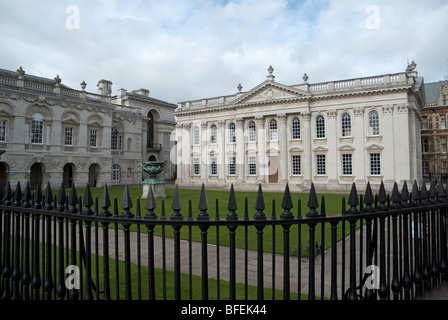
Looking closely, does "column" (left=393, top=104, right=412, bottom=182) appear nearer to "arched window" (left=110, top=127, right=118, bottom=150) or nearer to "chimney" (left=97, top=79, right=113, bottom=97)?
"arched window" (left=110, top=127, right=118, bottom=150)

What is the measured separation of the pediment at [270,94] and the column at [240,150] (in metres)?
2.79

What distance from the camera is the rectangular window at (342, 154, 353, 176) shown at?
34.7m

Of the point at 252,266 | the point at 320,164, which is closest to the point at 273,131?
the point at 320,164

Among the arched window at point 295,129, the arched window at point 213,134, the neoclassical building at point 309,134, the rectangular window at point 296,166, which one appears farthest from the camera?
the arched window at point 213,134

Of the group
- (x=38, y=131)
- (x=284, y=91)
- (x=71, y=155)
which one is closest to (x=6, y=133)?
Result: (x=38, y=131)

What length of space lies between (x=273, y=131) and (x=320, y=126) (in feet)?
18.4

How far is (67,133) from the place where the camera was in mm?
35906

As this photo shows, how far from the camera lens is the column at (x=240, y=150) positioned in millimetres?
40750

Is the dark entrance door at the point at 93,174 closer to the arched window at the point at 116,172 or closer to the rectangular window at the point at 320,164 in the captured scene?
the arched window at the point at 116,172

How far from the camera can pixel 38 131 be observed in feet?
108

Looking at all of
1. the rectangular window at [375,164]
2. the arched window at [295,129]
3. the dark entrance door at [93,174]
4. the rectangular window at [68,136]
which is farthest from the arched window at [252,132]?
the rectangular window at [68,136]
